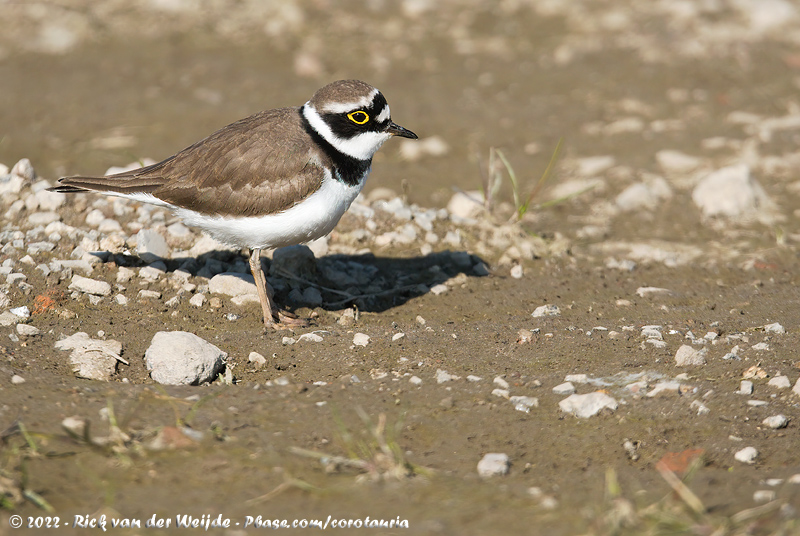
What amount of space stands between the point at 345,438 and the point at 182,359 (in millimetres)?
1330

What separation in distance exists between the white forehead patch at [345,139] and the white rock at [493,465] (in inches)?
100

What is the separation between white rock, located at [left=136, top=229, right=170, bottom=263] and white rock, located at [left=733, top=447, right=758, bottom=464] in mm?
4044

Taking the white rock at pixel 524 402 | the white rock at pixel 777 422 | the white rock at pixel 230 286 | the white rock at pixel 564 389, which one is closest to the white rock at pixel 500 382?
the white rock at pixel 524 402

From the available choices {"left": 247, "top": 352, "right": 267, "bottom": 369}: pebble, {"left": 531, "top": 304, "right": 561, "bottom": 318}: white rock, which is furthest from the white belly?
{"left": 531, "top": 304, "right": 561, "bottom": 318}: white rock

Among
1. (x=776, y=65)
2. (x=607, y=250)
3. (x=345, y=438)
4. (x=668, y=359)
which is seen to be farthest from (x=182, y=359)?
(x=776, y=65)

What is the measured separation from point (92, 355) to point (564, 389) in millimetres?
2678

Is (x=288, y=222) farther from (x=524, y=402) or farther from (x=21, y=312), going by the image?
(x=524, y=402)

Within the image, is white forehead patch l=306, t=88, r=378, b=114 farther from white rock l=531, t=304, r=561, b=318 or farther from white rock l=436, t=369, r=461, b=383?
white rock l=436, t=369, r=461, b=383

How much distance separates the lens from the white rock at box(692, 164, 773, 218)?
6.92 meters

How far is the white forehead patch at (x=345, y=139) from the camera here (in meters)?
5.26

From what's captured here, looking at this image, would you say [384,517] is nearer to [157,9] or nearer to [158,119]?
[158,119]

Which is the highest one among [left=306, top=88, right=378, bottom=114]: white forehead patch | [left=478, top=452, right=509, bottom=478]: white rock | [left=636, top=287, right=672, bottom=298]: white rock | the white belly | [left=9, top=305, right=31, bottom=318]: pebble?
[left=306, top=88, right=378, bottom=114]: white forehead patch

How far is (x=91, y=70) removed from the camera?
940 centimetres

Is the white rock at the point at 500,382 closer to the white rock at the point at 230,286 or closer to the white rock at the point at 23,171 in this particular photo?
the white rock at the point at 230,286
